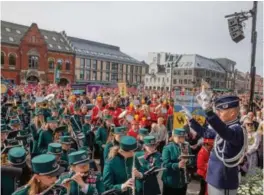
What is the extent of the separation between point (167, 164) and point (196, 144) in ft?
10.5

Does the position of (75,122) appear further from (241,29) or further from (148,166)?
(241,29)

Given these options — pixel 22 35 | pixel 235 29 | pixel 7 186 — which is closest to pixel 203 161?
pixel 7 186

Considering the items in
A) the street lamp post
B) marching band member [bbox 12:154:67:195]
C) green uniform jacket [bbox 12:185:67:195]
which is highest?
the street lamp post

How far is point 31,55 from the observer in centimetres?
4519

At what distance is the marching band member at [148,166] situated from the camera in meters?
4.51

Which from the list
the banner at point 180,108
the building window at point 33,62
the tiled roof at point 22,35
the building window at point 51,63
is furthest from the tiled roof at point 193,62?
the banner at point 180,108

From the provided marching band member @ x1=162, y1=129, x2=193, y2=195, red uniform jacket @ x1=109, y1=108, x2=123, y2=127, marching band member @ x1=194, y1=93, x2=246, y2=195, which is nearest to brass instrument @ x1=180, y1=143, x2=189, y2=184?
marching band member @ x1=162, y1=129, x2=193, y2=195

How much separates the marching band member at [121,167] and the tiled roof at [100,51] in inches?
2026

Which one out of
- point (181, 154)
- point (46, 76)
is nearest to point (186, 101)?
point (181, 154)

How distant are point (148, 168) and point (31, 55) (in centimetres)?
4442

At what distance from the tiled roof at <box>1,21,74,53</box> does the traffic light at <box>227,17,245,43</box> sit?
38692 millimetres

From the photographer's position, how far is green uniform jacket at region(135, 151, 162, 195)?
177 inches

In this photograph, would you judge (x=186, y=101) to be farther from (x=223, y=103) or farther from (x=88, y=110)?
(x=88, y=110)

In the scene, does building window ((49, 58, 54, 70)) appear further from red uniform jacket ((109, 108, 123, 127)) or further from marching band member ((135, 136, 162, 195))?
marching band member ((135, 136, 162, 195))
